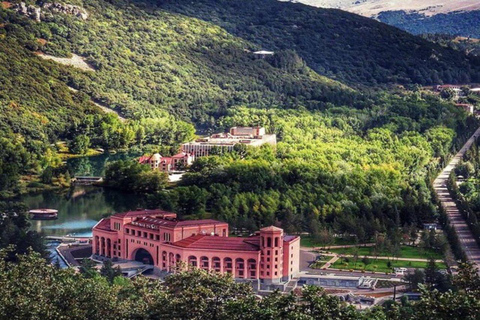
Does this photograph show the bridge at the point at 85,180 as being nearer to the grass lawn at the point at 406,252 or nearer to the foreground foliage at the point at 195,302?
the grass lawn at the point at 406,252

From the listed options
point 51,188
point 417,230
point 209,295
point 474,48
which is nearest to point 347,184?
point 417,230

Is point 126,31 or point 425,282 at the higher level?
point 126,31

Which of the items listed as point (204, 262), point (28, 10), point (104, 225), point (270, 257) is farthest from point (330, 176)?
point (28, 10)

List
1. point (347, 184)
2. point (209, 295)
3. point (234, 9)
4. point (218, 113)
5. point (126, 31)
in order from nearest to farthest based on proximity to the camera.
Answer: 1. point (209, 295)
2. point (347, 184)
3. point (218, 113)
4. point (126, 31)
5. point (234, 9)

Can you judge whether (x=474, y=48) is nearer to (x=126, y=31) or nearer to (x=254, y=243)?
(x=126, y=31)

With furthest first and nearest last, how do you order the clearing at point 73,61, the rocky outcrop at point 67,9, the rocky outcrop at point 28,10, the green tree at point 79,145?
the rocky outcrop at point 67,9 < the rocky outcrop at point 28,10 < the clearing at point 73,61 < the green tree at point 79,145

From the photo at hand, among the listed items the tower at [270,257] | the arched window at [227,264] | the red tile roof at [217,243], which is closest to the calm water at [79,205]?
the red tile roof at [217,243]
